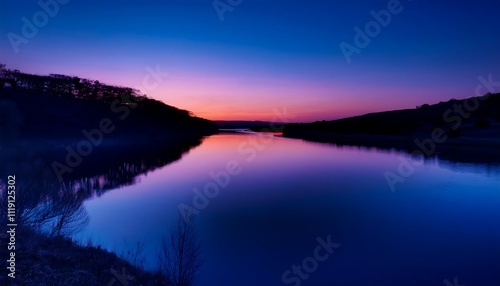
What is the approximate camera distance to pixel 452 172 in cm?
3372

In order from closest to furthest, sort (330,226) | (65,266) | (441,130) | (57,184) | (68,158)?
(65,266)
(57,184)
(330,226)
(68,158)
(441,130)

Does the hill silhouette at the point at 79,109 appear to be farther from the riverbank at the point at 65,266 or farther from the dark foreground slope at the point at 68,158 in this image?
the riverbank at the point at 65,266

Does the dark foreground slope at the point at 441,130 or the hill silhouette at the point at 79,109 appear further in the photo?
the hill silhouette at the point at 79,109

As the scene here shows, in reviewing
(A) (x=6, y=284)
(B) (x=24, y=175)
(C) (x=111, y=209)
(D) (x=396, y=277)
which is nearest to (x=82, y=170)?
(C) (x=111, y=209)

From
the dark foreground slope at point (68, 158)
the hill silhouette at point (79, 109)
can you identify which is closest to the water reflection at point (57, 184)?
the dark foreground slope at point (68, 158)

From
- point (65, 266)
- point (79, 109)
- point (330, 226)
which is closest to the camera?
point (65, 266)

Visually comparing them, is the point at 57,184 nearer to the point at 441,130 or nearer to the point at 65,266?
the point at 65,266

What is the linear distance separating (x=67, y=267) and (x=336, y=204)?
55.4 ft

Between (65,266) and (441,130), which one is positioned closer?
(65,266)

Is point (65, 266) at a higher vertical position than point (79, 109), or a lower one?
lower

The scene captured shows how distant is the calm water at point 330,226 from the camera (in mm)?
11539

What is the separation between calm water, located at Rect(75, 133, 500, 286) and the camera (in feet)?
37.9

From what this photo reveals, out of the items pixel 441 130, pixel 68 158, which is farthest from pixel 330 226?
pixel 441 130

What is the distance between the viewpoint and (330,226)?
16.9 m
